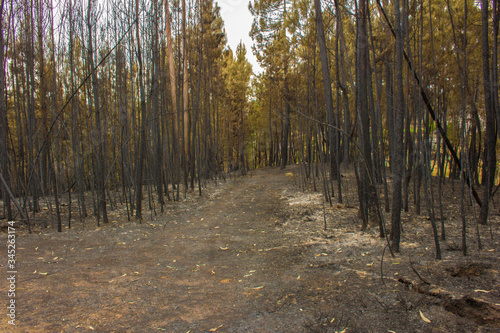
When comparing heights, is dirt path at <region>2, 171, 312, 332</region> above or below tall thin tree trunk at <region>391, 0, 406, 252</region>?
below

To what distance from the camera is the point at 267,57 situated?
56.4ft

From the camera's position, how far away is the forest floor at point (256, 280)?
7.63 feet


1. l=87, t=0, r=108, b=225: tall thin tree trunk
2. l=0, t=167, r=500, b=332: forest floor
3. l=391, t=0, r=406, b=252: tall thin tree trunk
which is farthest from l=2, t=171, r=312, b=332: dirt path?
l=391, t=0, r=406, b=252: tall thin tree trunk

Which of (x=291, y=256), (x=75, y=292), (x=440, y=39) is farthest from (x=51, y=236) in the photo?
(x=440, y=39)

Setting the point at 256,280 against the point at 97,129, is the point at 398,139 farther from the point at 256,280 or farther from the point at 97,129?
the point at 97,129

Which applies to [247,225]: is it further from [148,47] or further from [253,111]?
[253,111]

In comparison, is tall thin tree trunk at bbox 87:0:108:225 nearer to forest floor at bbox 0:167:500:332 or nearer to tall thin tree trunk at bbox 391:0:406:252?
forest floor at bbox 0:167:500:332

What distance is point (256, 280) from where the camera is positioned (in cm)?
338

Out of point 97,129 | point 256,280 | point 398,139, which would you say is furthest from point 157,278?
point 97,129

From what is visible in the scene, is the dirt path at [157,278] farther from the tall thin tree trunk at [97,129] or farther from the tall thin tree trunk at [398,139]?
the tall thin tree trunk at [398,139]

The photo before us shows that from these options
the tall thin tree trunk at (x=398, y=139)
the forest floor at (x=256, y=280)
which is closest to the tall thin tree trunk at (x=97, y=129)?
the forest floor at (x=256, y=280)

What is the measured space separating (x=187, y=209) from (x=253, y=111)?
17098 mm

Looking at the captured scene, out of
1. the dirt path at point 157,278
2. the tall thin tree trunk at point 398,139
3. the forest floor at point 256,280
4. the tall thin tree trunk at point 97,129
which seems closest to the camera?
the forest floor at point 256,280

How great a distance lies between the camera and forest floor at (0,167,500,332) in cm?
233
